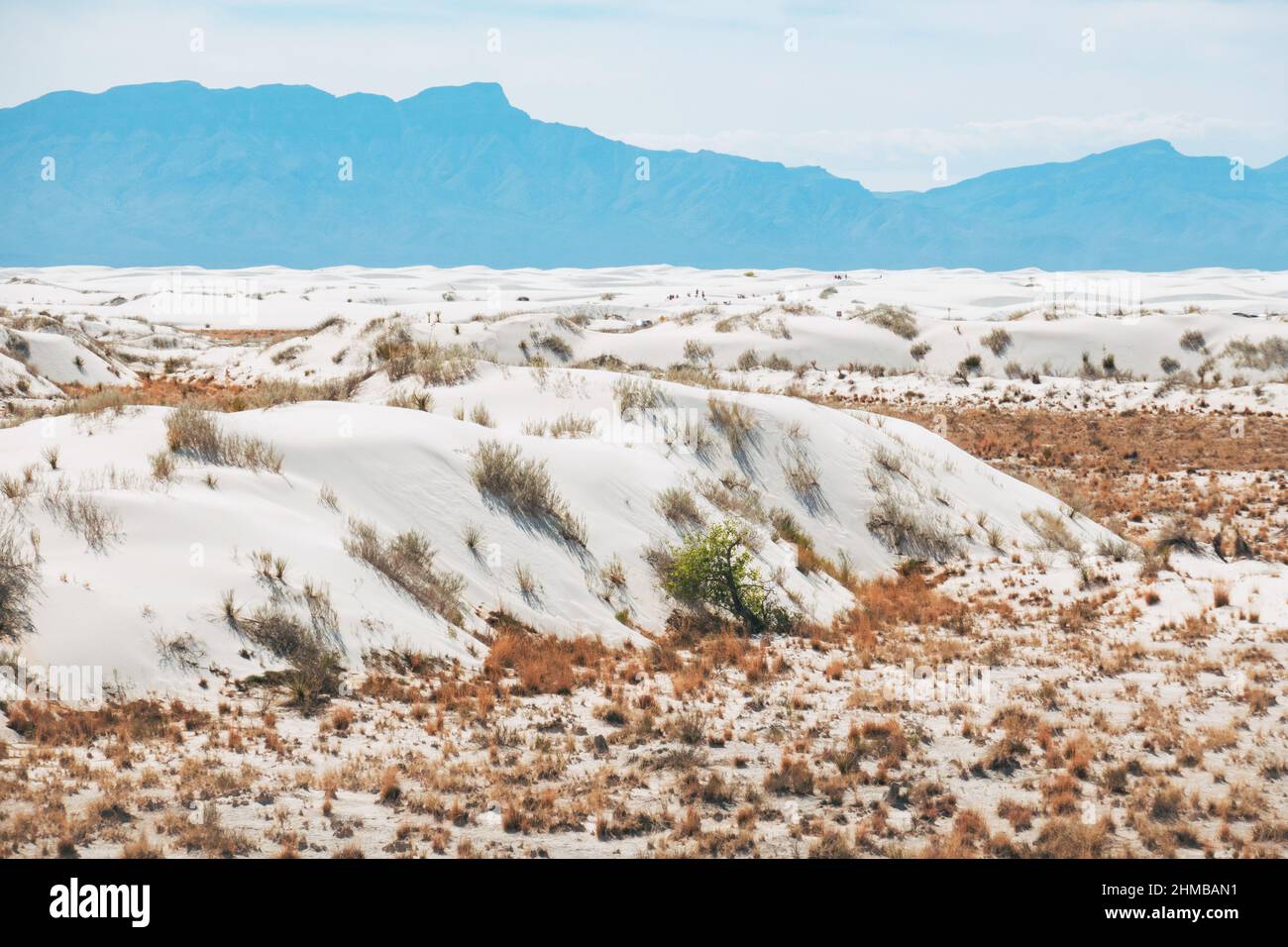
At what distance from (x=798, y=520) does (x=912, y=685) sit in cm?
598

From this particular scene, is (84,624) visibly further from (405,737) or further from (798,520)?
(798,520)

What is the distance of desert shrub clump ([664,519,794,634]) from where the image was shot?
41.2 feet

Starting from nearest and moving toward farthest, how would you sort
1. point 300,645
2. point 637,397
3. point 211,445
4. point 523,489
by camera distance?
1. point 300,645
2. point 211,445
3. point 523,489
4. point 637,397

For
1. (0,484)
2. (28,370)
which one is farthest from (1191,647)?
(28,370)

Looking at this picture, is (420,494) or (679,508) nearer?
(420,494)

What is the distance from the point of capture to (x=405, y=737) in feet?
27.2

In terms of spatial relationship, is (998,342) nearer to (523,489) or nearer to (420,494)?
(523,489)

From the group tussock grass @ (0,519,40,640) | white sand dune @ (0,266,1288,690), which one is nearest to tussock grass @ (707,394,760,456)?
white sand dune @ (0,266,1288,690)

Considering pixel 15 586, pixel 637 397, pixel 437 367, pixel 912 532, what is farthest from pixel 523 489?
pixel 437 367

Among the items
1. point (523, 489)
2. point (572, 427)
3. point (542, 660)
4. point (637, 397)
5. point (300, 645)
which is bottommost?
point (542, 660)

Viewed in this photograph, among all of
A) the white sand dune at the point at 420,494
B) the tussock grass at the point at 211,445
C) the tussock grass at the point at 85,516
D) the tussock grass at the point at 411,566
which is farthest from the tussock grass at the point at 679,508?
the tussock grass at the point at 85,516

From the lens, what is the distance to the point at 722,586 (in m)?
12.7

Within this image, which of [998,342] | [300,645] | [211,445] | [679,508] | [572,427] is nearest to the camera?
[300,645]

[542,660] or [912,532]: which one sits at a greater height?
[912,532]
